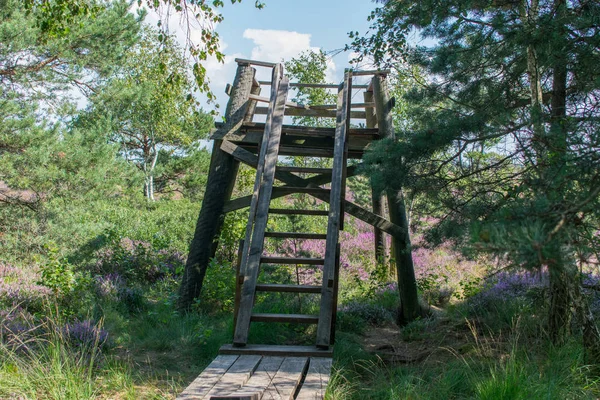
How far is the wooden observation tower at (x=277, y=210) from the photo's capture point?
3.79 meters

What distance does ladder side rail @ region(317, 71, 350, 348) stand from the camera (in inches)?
183

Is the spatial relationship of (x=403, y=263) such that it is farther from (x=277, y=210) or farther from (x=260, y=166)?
(x=260, y=166)

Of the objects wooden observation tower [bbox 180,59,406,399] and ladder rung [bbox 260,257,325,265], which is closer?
wooden observation tower [bbox 180,59,406,399]

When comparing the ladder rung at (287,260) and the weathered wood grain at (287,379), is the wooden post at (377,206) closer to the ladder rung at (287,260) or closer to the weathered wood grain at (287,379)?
the ladder rung at (287,260)

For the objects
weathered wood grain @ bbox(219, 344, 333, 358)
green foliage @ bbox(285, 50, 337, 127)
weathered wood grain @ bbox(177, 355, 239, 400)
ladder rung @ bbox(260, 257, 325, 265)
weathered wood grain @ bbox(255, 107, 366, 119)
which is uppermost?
green foliage @ bbox(285, 50, 337, 127)

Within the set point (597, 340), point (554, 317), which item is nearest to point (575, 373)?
point (597, 340)

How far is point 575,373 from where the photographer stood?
4.08 meters

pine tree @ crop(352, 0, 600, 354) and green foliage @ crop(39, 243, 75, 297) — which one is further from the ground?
pine tree @ crop(352, 0, 600, 354)

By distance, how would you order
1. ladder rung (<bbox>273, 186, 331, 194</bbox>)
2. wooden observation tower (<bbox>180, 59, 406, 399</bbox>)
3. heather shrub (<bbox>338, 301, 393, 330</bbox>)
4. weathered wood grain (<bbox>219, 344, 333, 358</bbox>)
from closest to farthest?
wooden observation tower (<bbox>180, 59, 406, 399</bbox>) → weathered wood grain (<bbox>219, 344, 333, 358</bbox>) → ladder rung (<bbox>273, 186, 331, 194</bbox>) → heather shrub (<bbox>338, 301, 393, 330</bbox>)

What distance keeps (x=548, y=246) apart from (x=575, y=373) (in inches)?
103

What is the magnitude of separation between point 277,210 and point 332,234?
0.92 metres

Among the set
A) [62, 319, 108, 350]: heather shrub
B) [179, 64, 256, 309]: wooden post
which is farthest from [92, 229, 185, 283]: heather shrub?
[62, 319, 108, 350]: heather shrub

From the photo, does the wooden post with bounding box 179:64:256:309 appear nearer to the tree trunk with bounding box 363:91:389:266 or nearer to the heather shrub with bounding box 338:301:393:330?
the heather shrub with bounding box 338:301:393:330

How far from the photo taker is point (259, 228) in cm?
534
